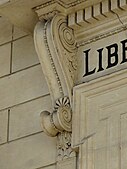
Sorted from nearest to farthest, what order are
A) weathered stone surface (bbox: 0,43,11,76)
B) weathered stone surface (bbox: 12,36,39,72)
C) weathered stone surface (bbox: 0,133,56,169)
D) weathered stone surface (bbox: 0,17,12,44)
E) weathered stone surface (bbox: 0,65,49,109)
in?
1. weathered stone surface (bbox: 0,133,56,169)
2. weathered stone surface (bbox: 0,65,49,109)
3. weathered stone surface (bbox: 12,36,39,72)
4. weathered stone surface (bbox: 0,43,11,76)
5. weathered stone surface (bbox: 0,17,12,44)

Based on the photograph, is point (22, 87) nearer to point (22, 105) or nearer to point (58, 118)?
point (22, 105)

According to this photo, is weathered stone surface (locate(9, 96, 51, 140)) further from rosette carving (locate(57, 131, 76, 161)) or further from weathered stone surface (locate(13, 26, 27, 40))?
weathered stone surface (locate(13, 26, 27, 40))

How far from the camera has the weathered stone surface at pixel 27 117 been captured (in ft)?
25.1

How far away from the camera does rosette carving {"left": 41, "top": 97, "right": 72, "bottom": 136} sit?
24.0ft

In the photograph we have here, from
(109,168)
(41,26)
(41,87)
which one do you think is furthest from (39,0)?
(109,168)

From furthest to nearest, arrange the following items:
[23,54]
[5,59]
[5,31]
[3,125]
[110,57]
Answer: [5,31] < [5,59] < [23,54] < [3,125] < [110,57]

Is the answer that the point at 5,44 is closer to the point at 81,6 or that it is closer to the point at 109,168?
the point at 81,6

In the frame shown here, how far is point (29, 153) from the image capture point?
7.57 metres

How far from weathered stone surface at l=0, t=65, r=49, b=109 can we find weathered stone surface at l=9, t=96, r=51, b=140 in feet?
0.18

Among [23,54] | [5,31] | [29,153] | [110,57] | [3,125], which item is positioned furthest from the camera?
[5,31]

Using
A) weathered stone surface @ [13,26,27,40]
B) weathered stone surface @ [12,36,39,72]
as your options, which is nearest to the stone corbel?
weathered stone surface @ [12,36,39,72]

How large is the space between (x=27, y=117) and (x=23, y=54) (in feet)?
1.78

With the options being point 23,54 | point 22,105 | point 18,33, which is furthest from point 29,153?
point 18,33

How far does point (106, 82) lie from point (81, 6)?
24.5 inches
